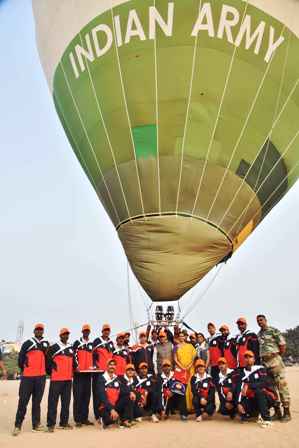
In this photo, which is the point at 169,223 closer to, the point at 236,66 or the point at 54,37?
the point at 236,66

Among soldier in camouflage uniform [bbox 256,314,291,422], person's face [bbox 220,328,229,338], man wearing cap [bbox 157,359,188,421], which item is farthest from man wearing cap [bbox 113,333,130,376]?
soldier in camouflage uniform [bbox 256,314,291,422]

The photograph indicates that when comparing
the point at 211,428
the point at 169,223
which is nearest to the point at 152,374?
the point at 211,428

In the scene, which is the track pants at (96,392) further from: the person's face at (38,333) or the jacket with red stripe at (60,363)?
the person's face at (38,333)

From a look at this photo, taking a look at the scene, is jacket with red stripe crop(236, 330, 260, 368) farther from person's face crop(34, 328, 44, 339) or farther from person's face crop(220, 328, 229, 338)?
person's face crop(34, 328, 44, 339)

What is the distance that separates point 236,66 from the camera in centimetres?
693

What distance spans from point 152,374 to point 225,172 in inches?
123

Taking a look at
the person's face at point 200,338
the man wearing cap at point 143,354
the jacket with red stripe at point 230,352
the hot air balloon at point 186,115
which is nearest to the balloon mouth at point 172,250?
the hot air balloon at point 186,115

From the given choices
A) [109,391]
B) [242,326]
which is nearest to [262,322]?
[242,326]

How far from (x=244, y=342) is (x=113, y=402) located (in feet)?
5.73

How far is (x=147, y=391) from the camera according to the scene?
5711 millimetres

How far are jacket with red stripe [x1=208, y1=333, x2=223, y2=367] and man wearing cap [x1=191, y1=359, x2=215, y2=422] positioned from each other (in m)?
0.55

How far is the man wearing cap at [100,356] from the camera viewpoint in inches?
223

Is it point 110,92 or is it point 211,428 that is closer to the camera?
point 211,428

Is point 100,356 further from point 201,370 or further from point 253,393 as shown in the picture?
point 253,393
